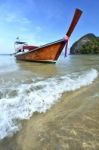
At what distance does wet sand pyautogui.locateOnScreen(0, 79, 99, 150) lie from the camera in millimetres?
2537

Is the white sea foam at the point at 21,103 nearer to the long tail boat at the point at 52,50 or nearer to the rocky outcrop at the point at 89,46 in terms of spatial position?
the long tail boat at the point at 52,50

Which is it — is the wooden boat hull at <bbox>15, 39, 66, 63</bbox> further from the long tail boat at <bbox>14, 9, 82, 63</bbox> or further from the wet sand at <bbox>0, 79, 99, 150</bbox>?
the wet sand at <bbox>0, 79, 99, 150</bbox>

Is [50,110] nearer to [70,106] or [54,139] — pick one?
[70,106]

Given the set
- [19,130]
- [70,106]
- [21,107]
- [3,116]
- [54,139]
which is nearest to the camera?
[54,139]

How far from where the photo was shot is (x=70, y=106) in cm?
423

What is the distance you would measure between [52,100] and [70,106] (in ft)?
1.57

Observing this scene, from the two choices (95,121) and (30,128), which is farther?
(95,121)

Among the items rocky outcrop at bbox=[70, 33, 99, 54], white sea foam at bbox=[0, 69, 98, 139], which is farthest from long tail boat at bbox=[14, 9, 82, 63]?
rocky outcrop at bbox=[70, 33, 99, 54]

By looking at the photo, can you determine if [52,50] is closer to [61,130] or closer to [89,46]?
[61,130]

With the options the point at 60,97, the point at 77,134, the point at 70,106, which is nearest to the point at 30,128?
the point at 77,134

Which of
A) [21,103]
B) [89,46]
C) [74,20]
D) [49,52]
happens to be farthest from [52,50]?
[89,46]

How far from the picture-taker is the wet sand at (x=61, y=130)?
2.54 m

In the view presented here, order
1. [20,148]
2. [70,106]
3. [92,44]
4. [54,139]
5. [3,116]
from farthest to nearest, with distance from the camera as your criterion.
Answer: [92,44] → [70,106] → [3,116] → [54,139] → [20,148]

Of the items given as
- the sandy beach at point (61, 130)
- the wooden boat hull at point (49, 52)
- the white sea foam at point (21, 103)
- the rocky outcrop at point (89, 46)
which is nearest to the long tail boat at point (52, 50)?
the wooden boat hull at point (49, 52)
